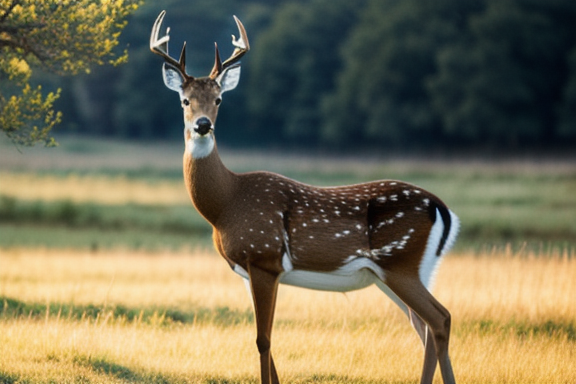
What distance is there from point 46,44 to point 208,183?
361 cm

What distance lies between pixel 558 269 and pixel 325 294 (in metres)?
3.61

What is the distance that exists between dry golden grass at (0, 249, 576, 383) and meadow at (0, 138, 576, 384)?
2cm

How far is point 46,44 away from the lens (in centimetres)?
1080

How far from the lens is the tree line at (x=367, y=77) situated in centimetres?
5484

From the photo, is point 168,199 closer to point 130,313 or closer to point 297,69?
point 130,313

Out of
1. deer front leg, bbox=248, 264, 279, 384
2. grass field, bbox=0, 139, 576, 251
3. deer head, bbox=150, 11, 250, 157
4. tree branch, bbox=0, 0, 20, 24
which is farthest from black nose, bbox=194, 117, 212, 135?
grass field, bbox=0, 139, 576, 251

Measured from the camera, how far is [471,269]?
55.1 feet

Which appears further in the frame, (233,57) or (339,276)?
(233,57)

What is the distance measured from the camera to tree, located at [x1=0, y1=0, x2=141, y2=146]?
34.0 ft

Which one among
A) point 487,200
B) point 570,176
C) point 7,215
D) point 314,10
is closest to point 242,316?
point 7,215

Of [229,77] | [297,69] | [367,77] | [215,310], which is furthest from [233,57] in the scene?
[297,69]

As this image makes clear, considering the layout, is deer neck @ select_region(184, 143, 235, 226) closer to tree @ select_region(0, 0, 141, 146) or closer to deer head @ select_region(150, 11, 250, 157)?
deer head @ select_region(150, 11, 250, 157)

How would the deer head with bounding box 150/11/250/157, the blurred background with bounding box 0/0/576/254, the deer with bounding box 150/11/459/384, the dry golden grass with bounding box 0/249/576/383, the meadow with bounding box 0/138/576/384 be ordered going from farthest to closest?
1. the blurred background with bounding box 0/0/576/254
2. the meadow with bounding box 0/138/576/384
3. the dry golden grass with bounding box 0/249/576/383
4. the deer with bounding box 150/11/459/384
5. the deer head with bounding box 150/11/250/157

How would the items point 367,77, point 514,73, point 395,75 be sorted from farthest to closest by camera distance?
point 367,77, point 395,75, point 514,73
